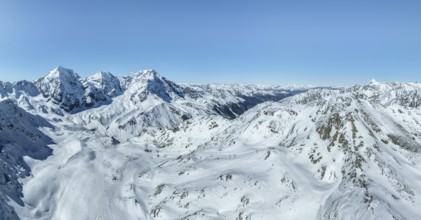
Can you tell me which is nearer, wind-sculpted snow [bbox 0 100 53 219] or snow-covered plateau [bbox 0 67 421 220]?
snow-covered plateau [bbox 0 67 421 220]

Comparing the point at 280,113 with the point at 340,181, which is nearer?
the point at 340,181

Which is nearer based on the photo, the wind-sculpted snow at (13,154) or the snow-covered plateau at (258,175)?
the snow-covered plateau at (258,175)

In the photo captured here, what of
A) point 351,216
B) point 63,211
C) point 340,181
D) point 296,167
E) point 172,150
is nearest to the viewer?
point 351,216

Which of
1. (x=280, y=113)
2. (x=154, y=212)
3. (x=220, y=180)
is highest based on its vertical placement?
(x=280, y=113)

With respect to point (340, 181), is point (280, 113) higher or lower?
higher

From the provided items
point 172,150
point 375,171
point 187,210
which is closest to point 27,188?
point 187,210

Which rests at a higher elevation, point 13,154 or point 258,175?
point 13,154

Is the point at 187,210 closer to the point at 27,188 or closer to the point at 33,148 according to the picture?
the point at 27,188

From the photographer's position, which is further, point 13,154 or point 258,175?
point 13,154

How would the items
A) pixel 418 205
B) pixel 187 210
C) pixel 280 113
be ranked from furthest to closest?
pixel 280 113 → pixel 187 210 → pixel 418 205
